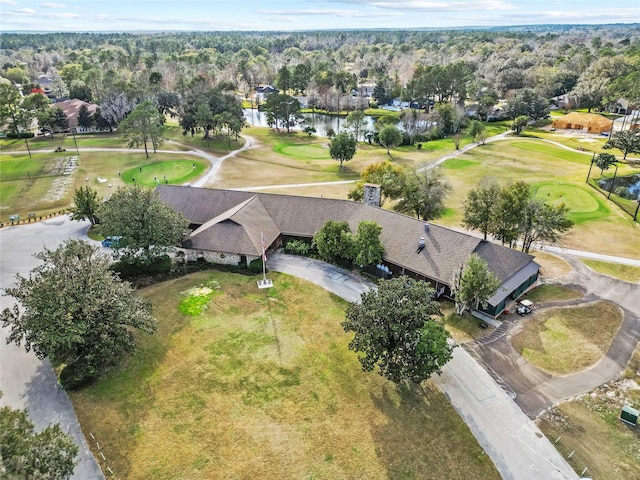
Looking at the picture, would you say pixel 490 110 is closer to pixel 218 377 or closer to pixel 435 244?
pixel 435 244

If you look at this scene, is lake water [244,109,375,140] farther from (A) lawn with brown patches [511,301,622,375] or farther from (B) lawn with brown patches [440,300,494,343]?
(A) lawn with brown patches [511,301,622,375]

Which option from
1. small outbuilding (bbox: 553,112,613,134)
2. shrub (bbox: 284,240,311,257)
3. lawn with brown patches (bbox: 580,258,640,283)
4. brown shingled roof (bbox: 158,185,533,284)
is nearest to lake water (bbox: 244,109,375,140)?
small outbuilding (bbox: 553,112,613,134)

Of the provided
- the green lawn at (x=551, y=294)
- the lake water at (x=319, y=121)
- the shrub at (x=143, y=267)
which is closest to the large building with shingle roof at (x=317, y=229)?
the green lawn at (x=551, y=294)

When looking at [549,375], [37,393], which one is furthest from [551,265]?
[37,393]

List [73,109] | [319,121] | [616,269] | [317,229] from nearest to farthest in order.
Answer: [616,269]
[317,229]
[73,109]
[319,121]

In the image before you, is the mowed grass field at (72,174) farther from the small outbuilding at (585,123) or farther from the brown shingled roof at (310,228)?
the small outbuilding at (585,123)

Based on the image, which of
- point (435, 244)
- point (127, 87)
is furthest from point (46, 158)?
point (435, 244)

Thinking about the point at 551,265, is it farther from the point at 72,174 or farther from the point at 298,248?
the point at 72,174
